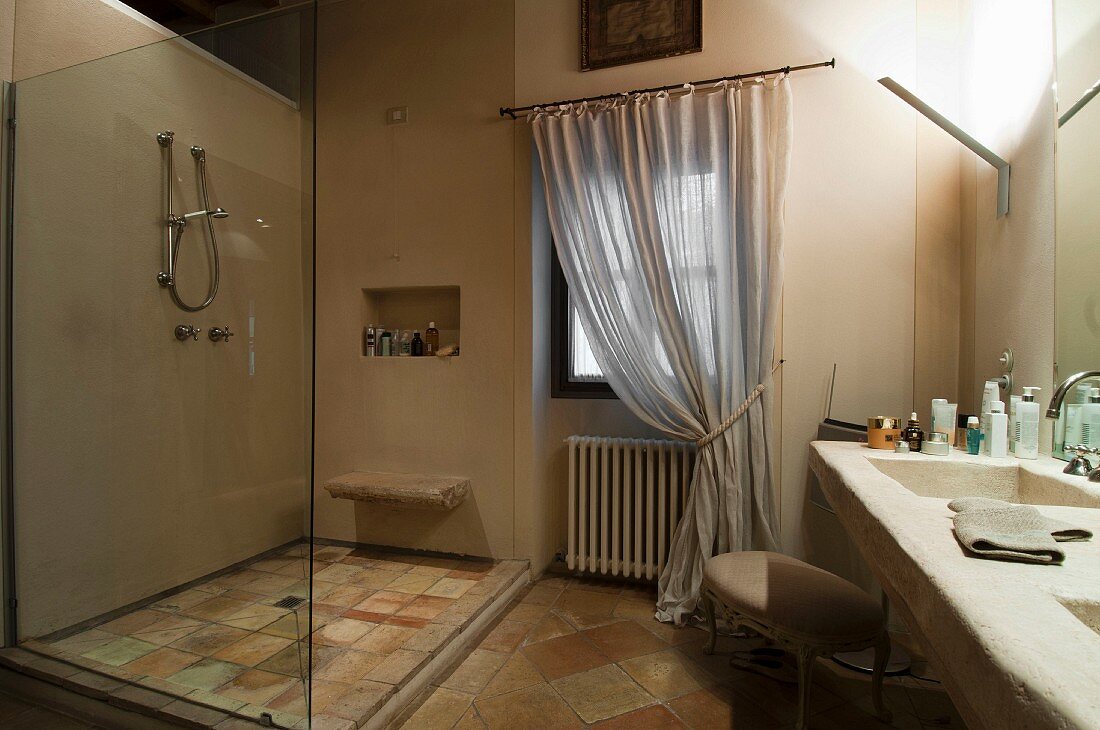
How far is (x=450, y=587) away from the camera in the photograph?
2.55 meters

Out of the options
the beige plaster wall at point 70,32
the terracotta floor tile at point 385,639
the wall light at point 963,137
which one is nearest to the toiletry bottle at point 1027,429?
the wall light at point 963,137

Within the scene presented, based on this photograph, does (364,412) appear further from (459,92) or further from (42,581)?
(459,92)

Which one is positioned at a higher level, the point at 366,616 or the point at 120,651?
the point at 120,651

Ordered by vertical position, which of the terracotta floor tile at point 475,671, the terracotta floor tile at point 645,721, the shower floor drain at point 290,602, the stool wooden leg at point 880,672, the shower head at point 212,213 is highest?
the shower head at point 212,213

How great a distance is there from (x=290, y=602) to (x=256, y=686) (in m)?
0.25

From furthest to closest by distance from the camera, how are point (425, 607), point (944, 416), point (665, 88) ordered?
1. point (665, 88)
2. point (425, 607)
3. point (944, 416)

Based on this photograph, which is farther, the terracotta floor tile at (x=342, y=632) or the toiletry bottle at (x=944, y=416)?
the terracotta floor tile at (x=342, y=632)

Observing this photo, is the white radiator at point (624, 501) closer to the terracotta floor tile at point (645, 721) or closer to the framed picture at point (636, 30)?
the terracotta floor tile at point (645, 721)

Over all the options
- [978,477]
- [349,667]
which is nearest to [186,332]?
[349,667]

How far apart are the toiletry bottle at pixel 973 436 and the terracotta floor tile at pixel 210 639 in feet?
6.95

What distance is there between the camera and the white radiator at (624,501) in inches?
100

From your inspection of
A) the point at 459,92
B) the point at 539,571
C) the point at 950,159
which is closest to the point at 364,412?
the point at 539,571

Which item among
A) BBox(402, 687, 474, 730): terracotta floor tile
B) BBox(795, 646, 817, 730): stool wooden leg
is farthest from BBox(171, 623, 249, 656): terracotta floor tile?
BBox(795, 646, 817, 730): stool wooden leg

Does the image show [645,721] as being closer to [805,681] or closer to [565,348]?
[805,681]
